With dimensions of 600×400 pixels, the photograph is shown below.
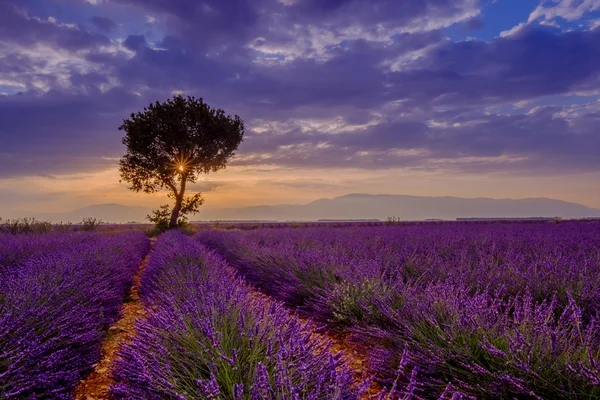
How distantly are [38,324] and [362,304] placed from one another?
9.06ft

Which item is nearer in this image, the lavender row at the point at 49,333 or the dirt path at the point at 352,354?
the lavender row at the point at 49,333

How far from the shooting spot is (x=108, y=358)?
11.6ft

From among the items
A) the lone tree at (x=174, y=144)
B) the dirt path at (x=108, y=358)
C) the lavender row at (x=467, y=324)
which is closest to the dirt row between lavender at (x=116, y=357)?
the dirt path at (x=108, y=358)

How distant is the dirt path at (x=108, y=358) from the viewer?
9.27 feet

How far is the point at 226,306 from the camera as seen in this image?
10.1ft

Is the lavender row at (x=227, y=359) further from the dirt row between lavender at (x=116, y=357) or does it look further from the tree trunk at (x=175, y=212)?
the tree trunk at (x=175, y=212)

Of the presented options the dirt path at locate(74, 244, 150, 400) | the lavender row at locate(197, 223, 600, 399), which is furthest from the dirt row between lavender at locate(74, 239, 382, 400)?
the lavender row at locate(197, 223, 600, 399)

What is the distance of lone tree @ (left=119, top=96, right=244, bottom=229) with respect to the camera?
2286 cm

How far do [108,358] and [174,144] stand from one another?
2092 centimetres

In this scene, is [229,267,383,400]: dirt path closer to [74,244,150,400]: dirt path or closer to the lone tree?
[74,244,150,400]: dirt path

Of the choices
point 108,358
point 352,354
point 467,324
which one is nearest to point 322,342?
Answer: point 352,354

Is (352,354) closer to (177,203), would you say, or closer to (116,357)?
(116,357)

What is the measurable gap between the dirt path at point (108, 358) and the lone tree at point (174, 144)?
18.4m

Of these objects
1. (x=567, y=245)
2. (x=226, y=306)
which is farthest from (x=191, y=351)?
(x=567, y=245)
